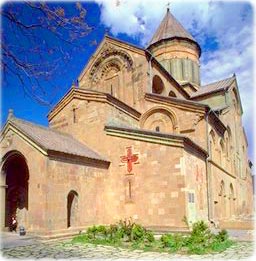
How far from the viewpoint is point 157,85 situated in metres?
22.4

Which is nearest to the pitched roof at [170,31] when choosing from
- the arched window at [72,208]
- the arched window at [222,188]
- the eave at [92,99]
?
the eave at [92,99]

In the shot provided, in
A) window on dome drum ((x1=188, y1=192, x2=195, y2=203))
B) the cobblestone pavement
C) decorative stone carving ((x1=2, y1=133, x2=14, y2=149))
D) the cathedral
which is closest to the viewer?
the cobblestone pavement

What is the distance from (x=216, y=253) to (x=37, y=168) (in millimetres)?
6934

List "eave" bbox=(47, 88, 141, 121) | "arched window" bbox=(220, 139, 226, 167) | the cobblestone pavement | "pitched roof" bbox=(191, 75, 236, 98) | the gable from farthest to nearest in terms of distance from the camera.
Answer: "pitched roof" bbox=(191, 75, 236, 98), "arched window" bbox=(220, 139, 226, 167), the gable, "eave" bbox=(47, 88, 141, 121), the cobblestone pavement

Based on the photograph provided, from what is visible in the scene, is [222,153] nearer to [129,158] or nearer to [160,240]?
[129,158]

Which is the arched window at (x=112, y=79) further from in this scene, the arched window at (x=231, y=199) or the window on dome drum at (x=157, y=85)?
the arched window at (x=231, y=199)

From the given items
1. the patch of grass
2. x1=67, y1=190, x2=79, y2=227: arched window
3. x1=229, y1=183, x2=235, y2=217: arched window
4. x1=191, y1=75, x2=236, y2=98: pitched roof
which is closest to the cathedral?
x1=67, y1=190, x2=79, y2=227: arched window

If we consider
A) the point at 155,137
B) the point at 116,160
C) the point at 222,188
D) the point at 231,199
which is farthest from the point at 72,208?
the point at 231,199

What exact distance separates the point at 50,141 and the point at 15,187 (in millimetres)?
3148

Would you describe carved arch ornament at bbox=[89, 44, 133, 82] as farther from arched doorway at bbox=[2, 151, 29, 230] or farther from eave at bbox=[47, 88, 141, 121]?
arched doorway at bbox=[2, 151, 29, 230]

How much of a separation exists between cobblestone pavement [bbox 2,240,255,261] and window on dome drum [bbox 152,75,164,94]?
13.4 metres

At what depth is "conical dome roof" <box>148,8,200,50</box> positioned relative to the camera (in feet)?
98.4

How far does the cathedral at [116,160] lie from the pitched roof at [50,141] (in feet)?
0.22

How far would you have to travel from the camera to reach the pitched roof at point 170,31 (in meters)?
30.0
